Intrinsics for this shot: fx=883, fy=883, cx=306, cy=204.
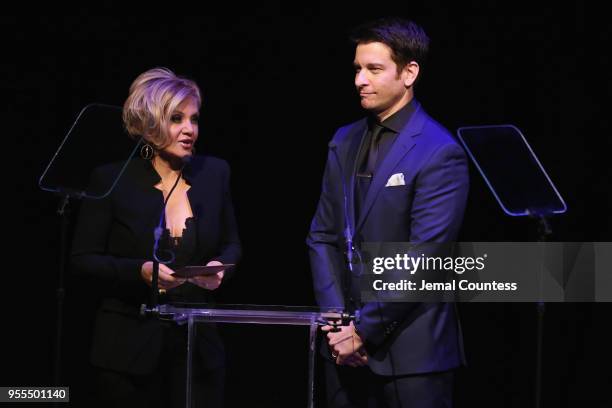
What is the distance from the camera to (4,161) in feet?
16.1

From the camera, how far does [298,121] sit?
4809mm

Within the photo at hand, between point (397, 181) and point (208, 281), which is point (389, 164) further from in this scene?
point (208, 281)

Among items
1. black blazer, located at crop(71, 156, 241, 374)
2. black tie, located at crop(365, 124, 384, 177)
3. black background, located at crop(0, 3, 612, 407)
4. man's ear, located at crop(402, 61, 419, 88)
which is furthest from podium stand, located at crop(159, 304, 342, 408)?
black background, located at crop(0, 3, 612, 407)

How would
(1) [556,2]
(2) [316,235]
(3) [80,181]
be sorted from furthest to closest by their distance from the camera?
1. (1) [556,2]
2. (3) [80,181]
3. (2) [316,235]

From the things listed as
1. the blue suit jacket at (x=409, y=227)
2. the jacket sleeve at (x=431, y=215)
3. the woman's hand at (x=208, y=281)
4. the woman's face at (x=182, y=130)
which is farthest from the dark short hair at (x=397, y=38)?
the woman's hand at (x=208, y=281)

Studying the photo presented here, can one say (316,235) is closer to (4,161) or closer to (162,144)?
(162,144)

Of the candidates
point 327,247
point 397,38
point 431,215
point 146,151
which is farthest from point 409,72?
point 146,151

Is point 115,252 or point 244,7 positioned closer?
point 115,252

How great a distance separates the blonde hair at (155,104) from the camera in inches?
130

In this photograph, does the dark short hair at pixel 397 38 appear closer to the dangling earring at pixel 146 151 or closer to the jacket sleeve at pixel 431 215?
the jacket sleeve at pixel 431 215

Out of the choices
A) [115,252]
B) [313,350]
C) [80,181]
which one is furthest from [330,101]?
[313,350]

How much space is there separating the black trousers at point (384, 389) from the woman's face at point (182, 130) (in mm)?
968

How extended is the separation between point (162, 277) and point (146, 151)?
55cm

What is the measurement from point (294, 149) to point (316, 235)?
5.30 feet
